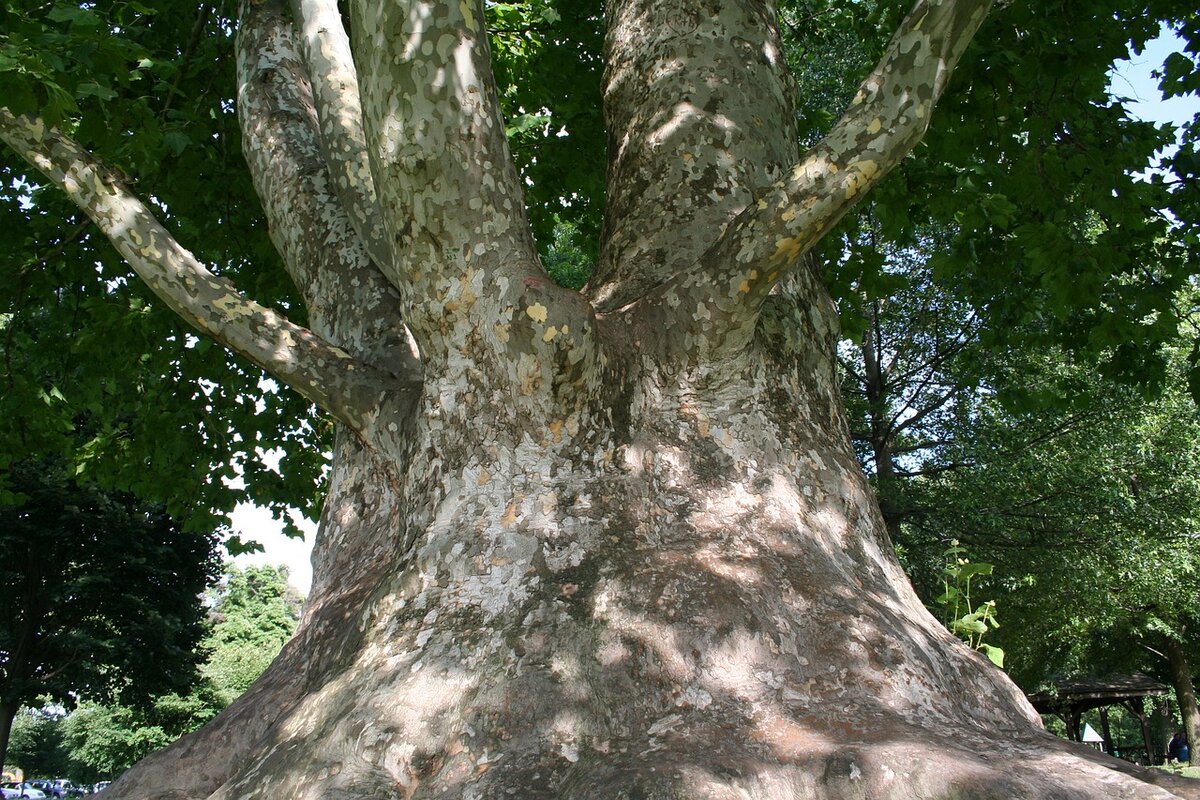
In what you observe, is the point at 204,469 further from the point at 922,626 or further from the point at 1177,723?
the point at 1177,723

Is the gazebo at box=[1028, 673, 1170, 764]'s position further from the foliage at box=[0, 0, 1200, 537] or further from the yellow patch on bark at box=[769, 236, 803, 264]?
the yellow patch on bark at box=[769, 236, 803, 264]

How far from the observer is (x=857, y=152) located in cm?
305

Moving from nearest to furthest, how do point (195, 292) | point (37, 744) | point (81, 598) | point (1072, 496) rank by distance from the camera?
point (195, 292), point (1072, 496), point (81, 598), point (37, 744)

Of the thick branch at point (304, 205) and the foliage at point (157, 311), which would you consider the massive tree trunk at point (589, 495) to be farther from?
the foliage at point (157, 311)

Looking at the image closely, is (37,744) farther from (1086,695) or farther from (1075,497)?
(1075,497)

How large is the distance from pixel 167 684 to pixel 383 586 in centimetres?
2079

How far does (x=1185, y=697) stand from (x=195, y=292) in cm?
2806

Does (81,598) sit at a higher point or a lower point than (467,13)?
higher

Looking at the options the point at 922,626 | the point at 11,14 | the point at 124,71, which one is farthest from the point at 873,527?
the point at 11,14

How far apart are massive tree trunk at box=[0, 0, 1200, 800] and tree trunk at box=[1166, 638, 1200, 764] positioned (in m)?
25.2

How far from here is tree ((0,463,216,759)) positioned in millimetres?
19266

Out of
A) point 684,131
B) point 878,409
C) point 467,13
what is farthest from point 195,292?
point 878,409

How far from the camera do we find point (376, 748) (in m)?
2.56

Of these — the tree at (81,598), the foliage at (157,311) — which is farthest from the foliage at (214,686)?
the foliage at (157,311)
